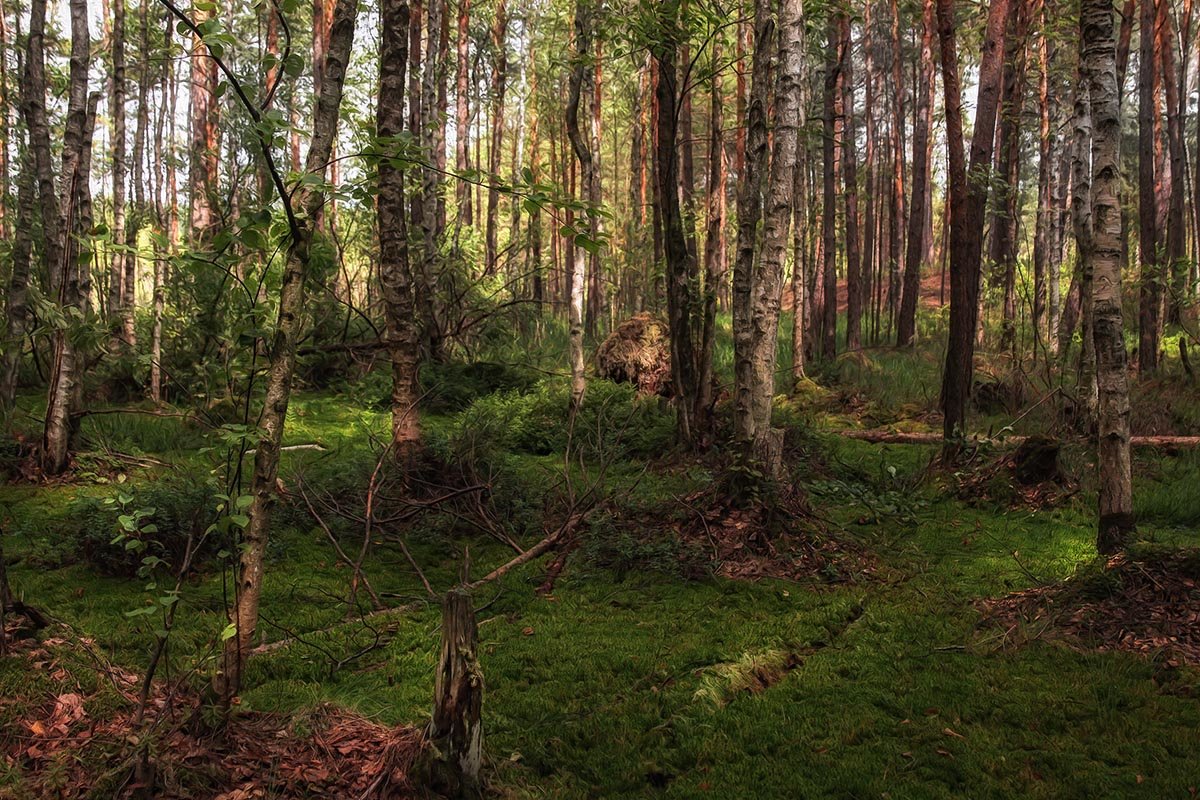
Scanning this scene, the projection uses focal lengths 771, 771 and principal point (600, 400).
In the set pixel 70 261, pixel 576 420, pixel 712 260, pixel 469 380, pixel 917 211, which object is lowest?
pixel 576 420

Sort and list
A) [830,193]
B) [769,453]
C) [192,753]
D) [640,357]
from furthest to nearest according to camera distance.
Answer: [830,193], [640,357], [769,453], [192,753]

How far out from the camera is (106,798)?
2805 millimetres

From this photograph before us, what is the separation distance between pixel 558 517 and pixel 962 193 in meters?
6.13

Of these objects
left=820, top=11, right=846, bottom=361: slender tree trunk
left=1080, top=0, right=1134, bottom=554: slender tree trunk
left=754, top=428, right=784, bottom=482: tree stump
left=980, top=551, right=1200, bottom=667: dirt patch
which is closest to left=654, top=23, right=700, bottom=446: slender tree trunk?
left=754, top=428, right=784, bottom=482: tree stump

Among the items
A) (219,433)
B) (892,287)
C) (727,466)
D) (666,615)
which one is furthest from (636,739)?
(892,287)

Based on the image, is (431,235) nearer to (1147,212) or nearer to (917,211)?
(917,211)

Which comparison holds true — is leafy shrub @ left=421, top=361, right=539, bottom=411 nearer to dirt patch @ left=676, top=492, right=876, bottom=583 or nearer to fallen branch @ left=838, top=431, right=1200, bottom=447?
fallen branch @ left=838, top=431, right=1200, bottom=447

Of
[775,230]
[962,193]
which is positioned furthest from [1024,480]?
[775,230]

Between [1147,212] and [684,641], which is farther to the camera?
[1147,212]

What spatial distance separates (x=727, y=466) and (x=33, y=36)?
8.32 meters

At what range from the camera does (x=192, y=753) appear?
3047mm

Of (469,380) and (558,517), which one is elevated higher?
(469,380)

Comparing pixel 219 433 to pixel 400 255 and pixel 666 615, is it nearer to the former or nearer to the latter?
pixel 666 615

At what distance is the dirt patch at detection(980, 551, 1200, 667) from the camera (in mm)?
4656
